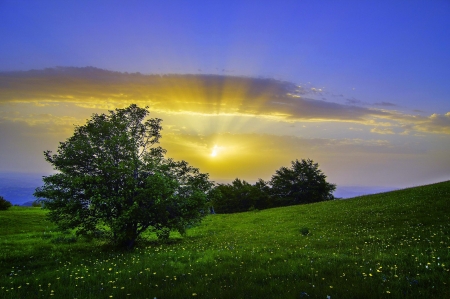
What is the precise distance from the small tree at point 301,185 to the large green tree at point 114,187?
254 feet

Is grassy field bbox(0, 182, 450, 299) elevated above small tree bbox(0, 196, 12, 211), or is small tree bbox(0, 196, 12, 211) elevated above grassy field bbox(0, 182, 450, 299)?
small tree bbox(0, 196, 12, 211)

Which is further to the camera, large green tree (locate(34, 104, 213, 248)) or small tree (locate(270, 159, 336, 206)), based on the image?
small tree (locate(270, 159, 336, 206))

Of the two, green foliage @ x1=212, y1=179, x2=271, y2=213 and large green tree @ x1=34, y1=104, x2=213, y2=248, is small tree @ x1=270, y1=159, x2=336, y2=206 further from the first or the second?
large green tree @ x1=34, y1=104, x2=213, y2=248

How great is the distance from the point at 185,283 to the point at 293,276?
359cm

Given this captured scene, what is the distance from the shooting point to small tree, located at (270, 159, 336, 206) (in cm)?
9114

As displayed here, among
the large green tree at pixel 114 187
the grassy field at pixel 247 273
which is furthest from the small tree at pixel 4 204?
the large green tree at pixel 114 187

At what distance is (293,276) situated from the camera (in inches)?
365

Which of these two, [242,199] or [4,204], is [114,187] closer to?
[4,204]

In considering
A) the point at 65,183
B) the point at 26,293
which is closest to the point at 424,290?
the point at 26,293

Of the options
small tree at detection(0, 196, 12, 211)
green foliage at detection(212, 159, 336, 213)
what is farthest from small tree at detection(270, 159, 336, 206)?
small tree at detection(0, 196, 12, 211)

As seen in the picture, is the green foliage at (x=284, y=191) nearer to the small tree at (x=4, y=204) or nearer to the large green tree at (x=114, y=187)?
the small tree at (x=4, y=204)

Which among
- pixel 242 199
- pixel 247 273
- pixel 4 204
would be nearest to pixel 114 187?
pixel 247 273

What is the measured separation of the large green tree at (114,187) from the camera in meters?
16.2

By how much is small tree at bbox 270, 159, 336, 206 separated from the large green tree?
77466 millimetres
